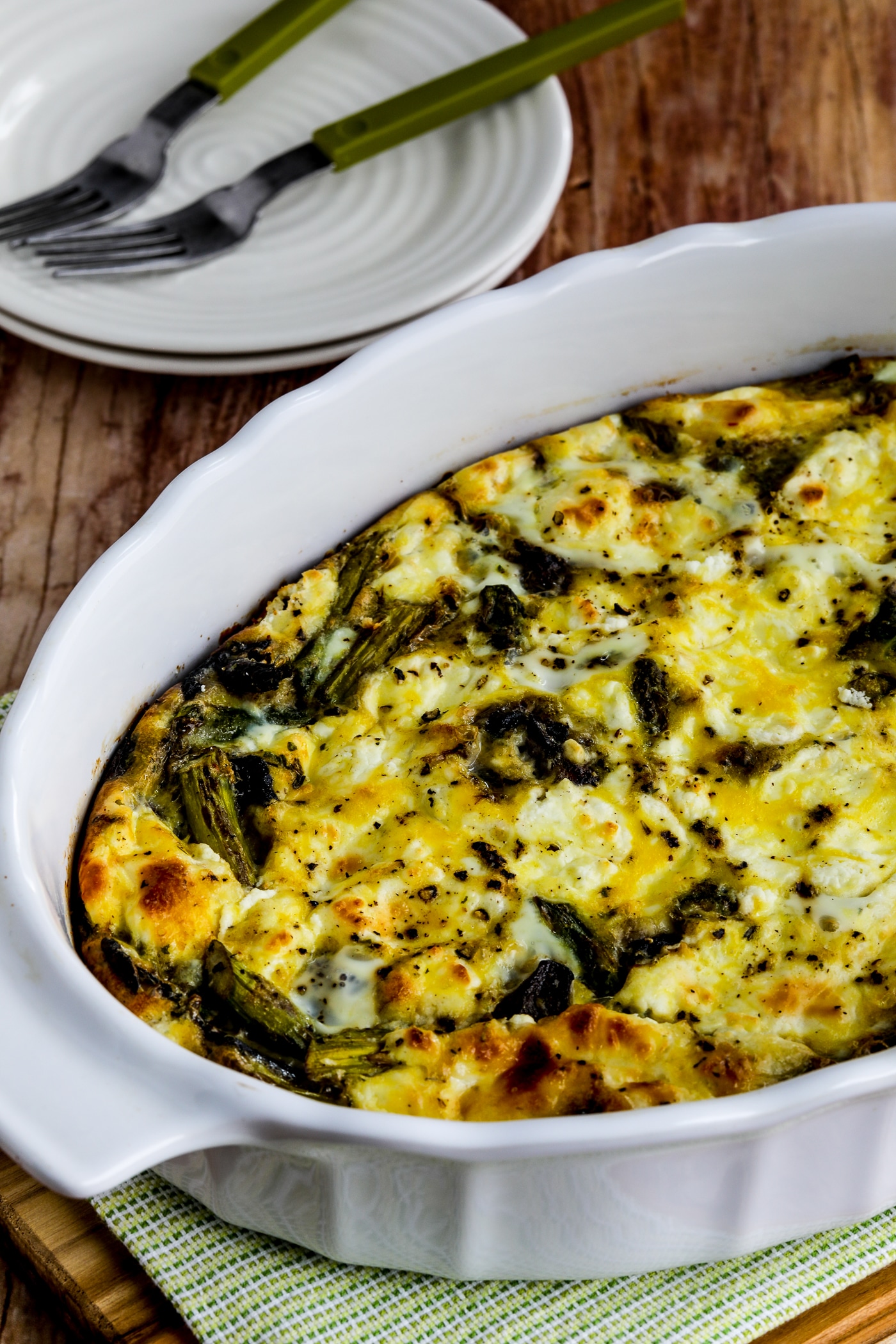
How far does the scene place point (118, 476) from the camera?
3160mm

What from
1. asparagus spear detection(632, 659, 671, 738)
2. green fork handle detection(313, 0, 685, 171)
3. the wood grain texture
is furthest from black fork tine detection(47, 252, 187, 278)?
the wood grain texture

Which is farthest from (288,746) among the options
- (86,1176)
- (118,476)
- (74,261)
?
(74,261)

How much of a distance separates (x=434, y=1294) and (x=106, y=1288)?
0.41 m

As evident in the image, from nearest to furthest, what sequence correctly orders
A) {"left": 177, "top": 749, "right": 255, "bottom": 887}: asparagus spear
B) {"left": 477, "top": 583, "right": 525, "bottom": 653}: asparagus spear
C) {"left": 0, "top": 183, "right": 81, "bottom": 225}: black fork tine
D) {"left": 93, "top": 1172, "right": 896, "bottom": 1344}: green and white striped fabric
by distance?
{"left": 93, "top": 1172, "right": 896, "bottom": 1344}: green and white striped fabric, {"left": 177, "top": 749, "right": 255, "bottom": 887}: asparagus spear, {"left": 477, "top": 583, "right": 525, "bottom": 653}: asparagus spear, {"left": 0, "top": 183, "right": 81, "bottom": 225}: black fork tine

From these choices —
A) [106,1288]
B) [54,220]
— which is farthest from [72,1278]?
[54,220]

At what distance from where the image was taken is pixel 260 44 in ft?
12.0

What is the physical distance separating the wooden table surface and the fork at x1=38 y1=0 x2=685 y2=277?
29 centimetres

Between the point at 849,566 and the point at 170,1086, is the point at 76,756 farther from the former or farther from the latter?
the point at 849,566

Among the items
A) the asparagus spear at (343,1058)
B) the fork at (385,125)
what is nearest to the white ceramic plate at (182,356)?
the fork at (385,125)

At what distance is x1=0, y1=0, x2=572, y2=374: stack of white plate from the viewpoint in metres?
3.13

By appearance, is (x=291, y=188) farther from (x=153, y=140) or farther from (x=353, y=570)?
(x=353, y=570)

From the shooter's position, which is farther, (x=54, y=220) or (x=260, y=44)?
(x=260, y=44)

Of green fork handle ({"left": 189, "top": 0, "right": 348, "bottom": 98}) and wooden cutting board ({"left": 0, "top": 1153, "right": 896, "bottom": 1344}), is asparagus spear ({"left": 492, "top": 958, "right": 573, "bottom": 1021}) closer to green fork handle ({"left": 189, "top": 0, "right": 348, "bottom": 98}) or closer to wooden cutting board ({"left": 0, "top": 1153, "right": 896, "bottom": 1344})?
wooden cutting board ({"left": 0, "top": 1153, "right": 896, "bottom": 1344})

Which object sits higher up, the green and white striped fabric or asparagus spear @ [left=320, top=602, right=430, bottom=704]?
asparagus spear @ [left=320, top=602, right=430, bottom=704]
